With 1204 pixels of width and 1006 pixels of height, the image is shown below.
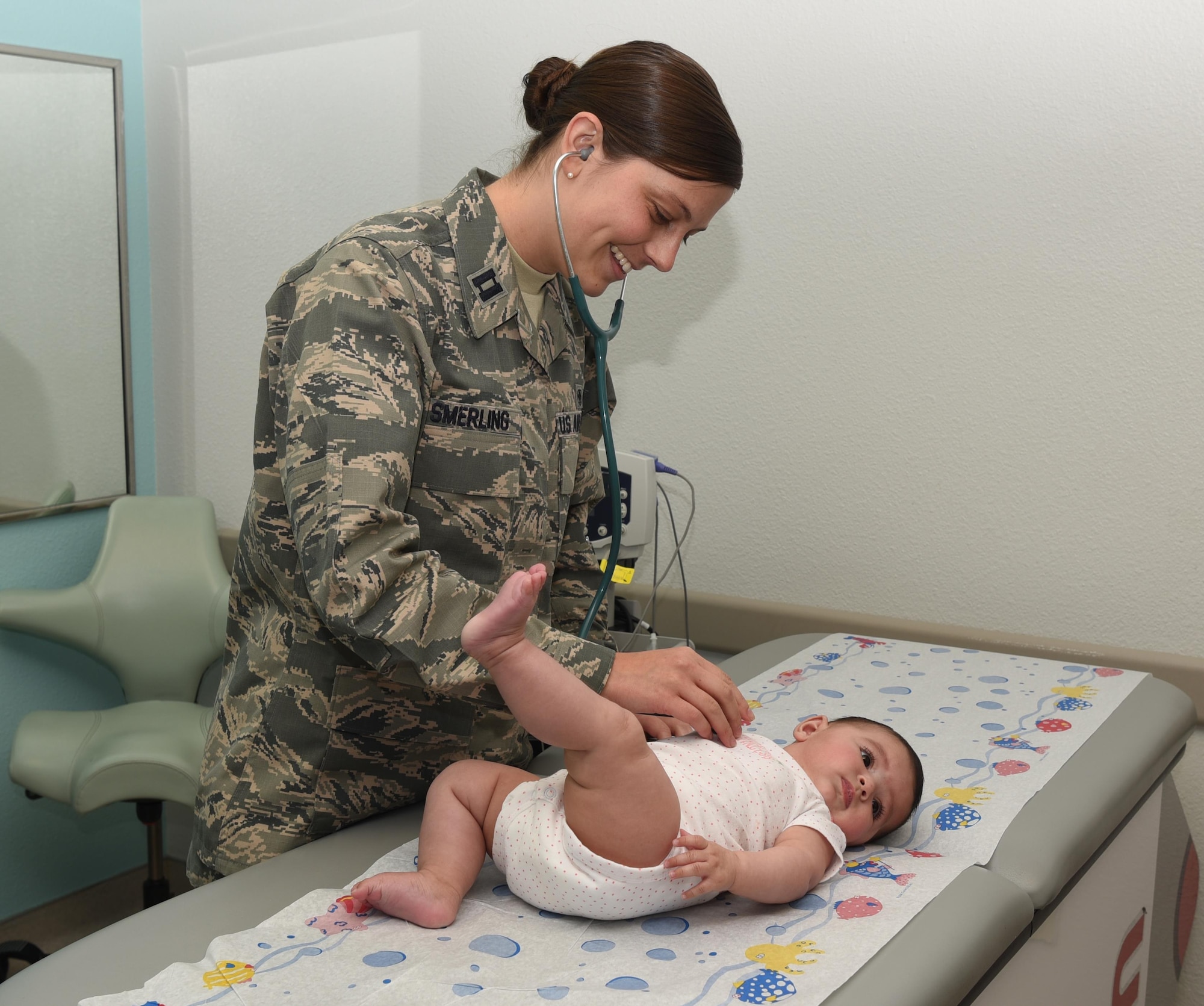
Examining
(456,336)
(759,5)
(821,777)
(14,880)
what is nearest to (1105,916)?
(821,777)

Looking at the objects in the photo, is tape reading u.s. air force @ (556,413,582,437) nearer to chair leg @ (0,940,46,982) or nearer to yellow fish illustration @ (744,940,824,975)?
yellow fish illustration @ (744,940,824,975)

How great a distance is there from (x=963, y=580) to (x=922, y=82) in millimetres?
939

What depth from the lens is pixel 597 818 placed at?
107 centimetres

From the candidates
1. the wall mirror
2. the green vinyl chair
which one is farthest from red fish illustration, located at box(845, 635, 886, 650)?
the wall mirror

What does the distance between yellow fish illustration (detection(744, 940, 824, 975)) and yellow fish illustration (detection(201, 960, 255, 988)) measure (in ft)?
1.46

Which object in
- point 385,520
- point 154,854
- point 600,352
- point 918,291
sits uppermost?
point 918,291

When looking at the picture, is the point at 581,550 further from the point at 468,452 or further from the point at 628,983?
the point at 628,983

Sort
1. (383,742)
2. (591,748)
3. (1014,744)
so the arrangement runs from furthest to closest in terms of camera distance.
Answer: (1014,744) → (383,742) → (591,748)

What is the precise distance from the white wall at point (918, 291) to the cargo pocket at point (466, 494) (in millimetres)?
1129

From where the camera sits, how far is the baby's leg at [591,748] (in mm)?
993

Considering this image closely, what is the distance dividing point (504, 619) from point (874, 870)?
1.79ft

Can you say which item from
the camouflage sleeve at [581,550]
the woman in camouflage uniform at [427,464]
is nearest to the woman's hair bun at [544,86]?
the woman in camouflage uniform at [427,464]

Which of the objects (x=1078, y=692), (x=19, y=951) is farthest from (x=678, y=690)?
(x=19, y=951)

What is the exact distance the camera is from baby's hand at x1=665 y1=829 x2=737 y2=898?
1027 millimetres
